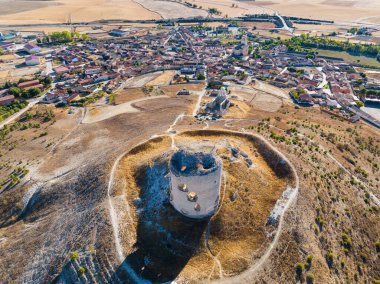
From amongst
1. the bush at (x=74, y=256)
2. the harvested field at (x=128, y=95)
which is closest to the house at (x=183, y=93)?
the harvested field at (x=128, y=95)

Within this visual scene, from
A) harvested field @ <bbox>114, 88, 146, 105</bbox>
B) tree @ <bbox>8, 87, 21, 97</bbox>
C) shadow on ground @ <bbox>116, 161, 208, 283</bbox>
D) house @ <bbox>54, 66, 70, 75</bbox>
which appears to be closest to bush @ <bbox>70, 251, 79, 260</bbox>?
shadow on ground @ <bbox>116, 161, 208, 283</bbox>

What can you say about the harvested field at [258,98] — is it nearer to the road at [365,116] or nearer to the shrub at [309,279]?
the road at [365,116]

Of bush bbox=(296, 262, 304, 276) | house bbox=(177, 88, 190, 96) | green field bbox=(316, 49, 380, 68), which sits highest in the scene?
bush bbox=(296, 262, 304, 276)

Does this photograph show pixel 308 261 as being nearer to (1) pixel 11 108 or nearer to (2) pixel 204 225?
(2) pixel 204 225

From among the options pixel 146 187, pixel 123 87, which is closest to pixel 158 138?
pixel 146 187

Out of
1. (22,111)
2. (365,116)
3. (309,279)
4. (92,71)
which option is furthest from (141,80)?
(309,279)

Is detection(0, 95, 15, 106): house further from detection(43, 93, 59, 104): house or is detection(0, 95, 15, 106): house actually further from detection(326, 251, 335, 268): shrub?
detection(326, 251, 335, 268): shrub

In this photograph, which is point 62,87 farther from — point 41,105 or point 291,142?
point 291,142
